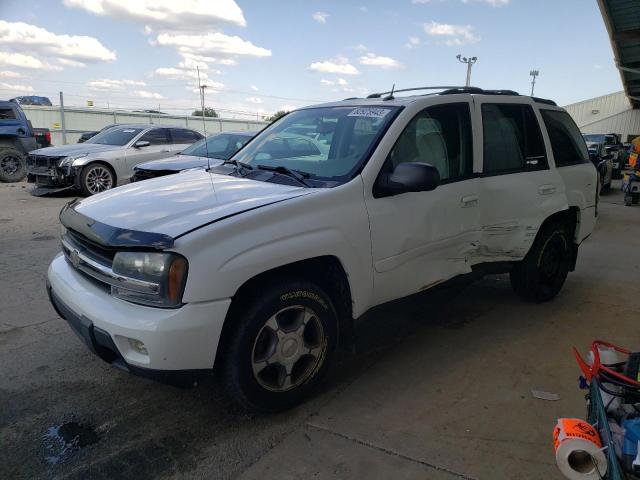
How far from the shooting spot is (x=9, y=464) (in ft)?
8.20

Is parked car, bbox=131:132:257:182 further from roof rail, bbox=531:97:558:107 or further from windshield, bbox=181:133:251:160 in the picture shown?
roof rail, bbox=531:97:558:107

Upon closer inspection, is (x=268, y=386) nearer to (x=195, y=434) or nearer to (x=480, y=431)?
(x=195, y=434)

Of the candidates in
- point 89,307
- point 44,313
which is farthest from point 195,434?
point 44,313

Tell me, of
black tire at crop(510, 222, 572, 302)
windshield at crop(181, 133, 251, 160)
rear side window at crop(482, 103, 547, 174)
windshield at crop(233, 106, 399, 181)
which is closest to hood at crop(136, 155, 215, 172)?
windshield at crop(181, 133, 251, 160)

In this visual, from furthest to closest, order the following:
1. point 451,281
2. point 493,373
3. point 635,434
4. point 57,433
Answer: point 451,281
point 493,373
point 57,433
point 635,434

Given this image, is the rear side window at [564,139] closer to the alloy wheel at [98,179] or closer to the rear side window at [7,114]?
the alloy wheel at [98,179]

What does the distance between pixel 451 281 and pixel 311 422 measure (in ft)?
5.25

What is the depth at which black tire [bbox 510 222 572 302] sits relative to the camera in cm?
462

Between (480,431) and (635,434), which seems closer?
(635,434)

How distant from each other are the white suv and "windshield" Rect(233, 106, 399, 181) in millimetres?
16

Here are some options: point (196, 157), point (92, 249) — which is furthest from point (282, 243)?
point (196, 157)

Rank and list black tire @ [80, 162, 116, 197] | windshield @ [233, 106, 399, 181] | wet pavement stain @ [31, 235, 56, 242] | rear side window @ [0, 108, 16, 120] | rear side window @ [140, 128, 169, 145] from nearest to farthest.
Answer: windshield @ [233, 106, 399, 181] → wet pavement stain @ [31, 235, 56, 242] → black tire @ [80, 162, 116, 197] → rear side window @ [140, 128, 169, 145] → rear side window @ [0, 108, 16, 120]

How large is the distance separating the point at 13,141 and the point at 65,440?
12780 mm

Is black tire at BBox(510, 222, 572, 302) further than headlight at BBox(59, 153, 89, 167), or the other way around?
headlight at BBox(59, 153, 89, 167)
